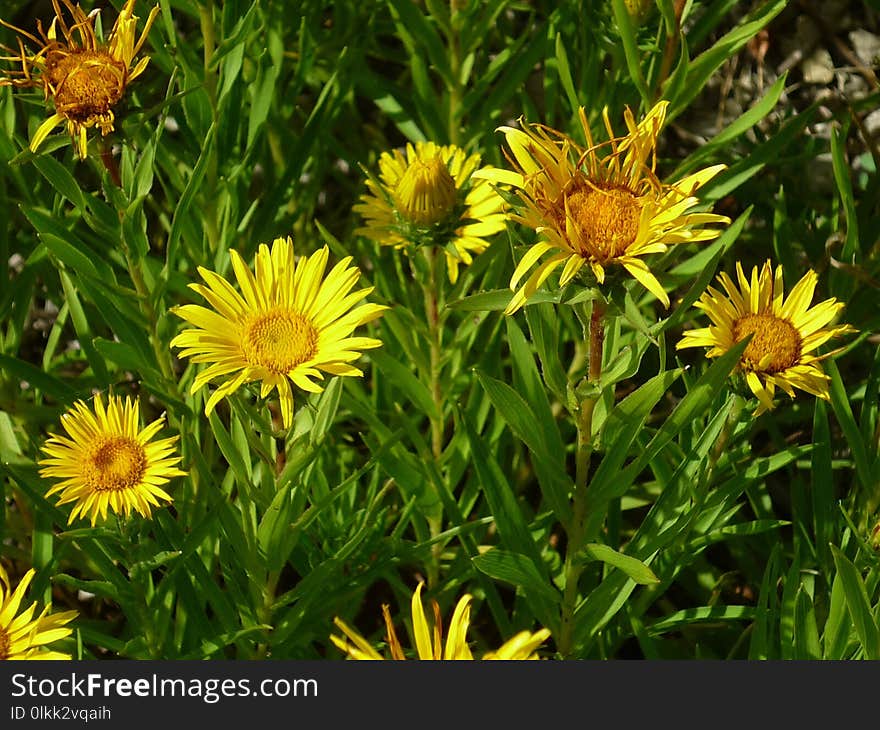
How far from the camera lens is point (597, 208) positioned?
1256 mm

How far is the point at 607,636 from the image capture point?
1766 millimetres

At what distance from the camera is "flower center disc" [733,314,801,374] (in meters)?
1.51

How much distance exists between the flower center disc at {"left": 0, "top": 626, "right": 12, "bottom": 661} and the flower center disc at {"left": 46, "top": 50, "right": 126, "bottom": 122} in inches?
29.0

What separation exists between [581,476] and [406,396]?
0.51 meters

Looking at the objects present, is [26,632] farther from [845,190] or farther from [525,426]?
[845,190]

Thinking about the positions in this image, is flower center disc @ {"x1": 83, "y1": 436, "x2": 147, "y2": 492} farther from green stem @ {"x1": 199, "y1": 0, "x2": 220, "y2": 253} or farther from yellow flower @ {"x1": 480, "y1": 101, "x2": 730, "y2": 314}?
yellow flower @ {"x1": 480, "y1": 101, "x2": 730, "y2": 314}

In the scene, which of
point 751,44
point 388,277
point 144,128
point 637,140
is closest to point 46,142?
point 144,128

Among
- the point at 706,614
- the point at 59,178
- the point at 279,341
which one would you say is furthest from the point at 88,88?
the point at 706,614

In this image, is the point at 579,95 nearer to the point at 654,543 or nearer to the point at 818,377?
the point at 818,377

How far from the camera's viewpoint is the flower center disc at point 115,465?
56.7 inches

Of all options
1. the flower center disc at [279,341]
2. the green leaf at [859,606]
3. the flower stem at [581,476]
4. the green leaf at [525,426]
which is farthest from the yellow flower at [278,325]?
the green leaf at [859,606]

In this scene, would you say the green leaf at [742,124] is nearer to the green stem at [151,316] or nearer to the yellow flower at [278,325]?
the yellow flower at [278,325]

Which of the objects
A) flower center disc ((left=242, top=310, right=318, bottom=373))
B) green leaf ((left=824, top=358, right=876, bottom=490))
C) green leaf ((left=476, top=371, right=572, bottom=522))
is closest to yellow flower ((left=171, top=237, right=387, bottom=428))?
flower center disc ((left=242, top=310, right=318, bottom=373))

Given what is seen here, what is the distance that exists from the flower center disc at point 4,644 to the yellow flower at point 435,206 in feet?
2.83
